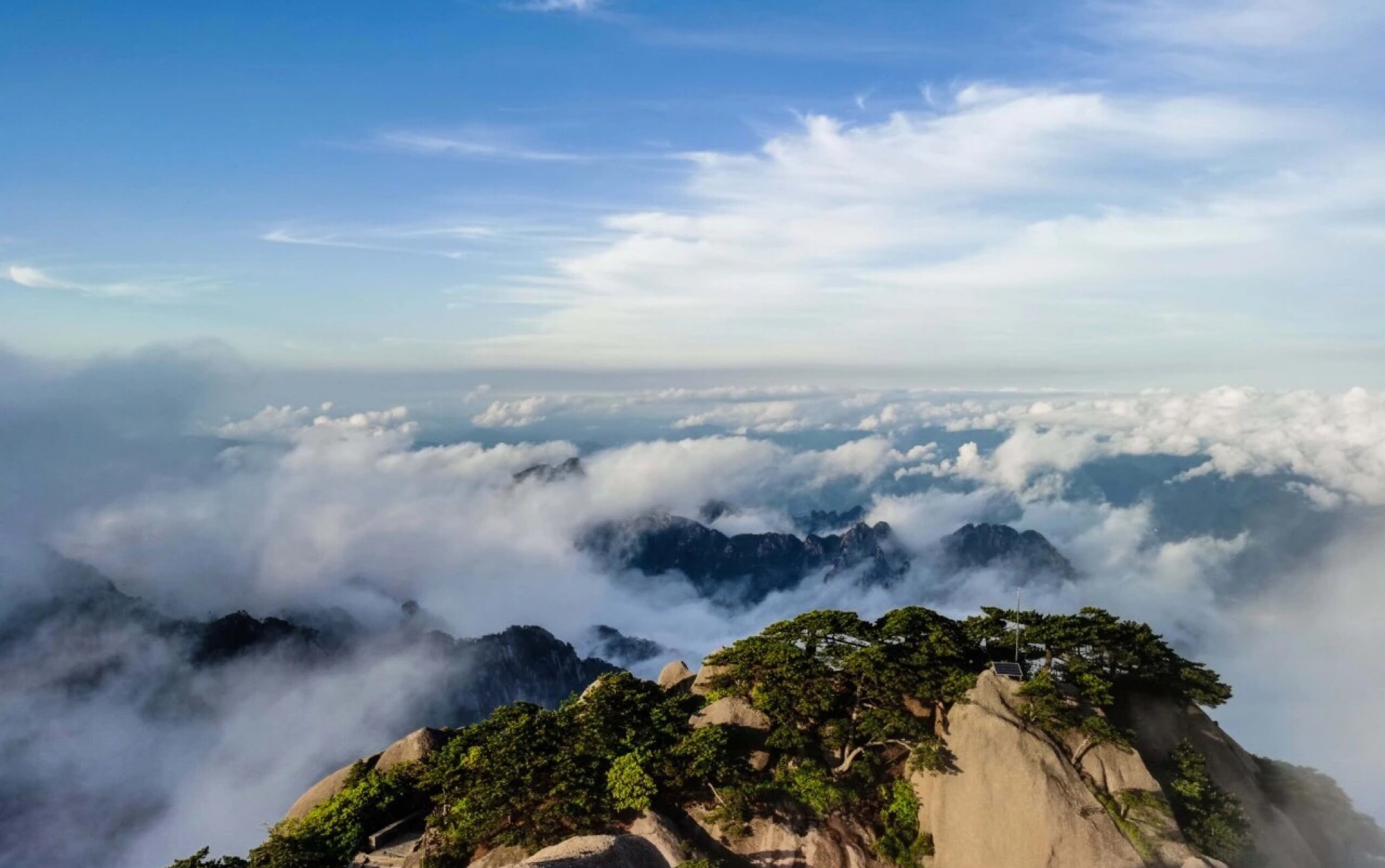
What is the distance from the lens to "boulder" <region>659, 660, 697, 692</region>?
56375 mm

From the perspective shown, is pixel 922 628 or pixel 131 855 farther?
pixel 131 855

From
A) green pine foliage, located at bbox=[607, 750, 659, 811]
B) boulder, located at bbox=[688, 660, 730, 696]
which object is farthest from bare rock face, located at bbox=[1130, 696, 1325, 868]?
green pine foliage, located at bbox=[607, 750, 659, 811]

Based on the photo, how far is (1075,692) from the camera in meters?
46.2

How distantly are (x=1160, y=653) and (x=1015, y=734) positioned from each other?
13902mm

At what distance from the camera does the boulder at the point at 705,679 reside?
5069 cm

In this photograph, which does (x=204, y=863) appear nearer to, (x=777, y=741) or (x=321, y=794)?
(x=321, y=794)

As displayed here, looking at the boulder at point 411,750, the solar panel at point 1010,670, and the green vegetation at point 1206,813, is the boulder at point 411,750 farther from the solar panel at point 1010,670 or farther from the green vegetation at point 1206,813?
the green vegetation at point 1206,813

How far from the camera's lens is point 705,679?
170ft

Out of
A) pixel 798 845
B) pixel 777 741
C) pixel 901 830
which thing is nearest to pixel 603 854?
pixel 798 845

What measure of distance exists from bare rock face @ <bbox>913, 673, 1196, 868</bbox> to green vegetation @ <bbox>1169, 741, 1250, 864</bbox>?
2282 millimetres

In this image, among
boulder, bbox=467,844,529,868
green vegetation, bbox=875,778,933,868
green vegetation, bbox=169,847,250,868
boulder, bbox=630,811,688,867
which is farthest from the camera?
green vegetation, bbox=875,778,933,868

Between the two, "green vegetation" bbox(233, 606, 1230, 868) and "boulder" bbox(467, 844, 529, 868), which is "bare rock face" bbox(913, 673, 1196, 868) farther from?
"boulder" bbox(467, 844, 529, 868)

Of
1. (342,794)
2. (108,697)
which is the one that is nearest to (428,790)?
(342,794)

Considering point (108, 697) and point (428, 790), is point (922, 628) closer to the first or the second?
point (428, 790)
